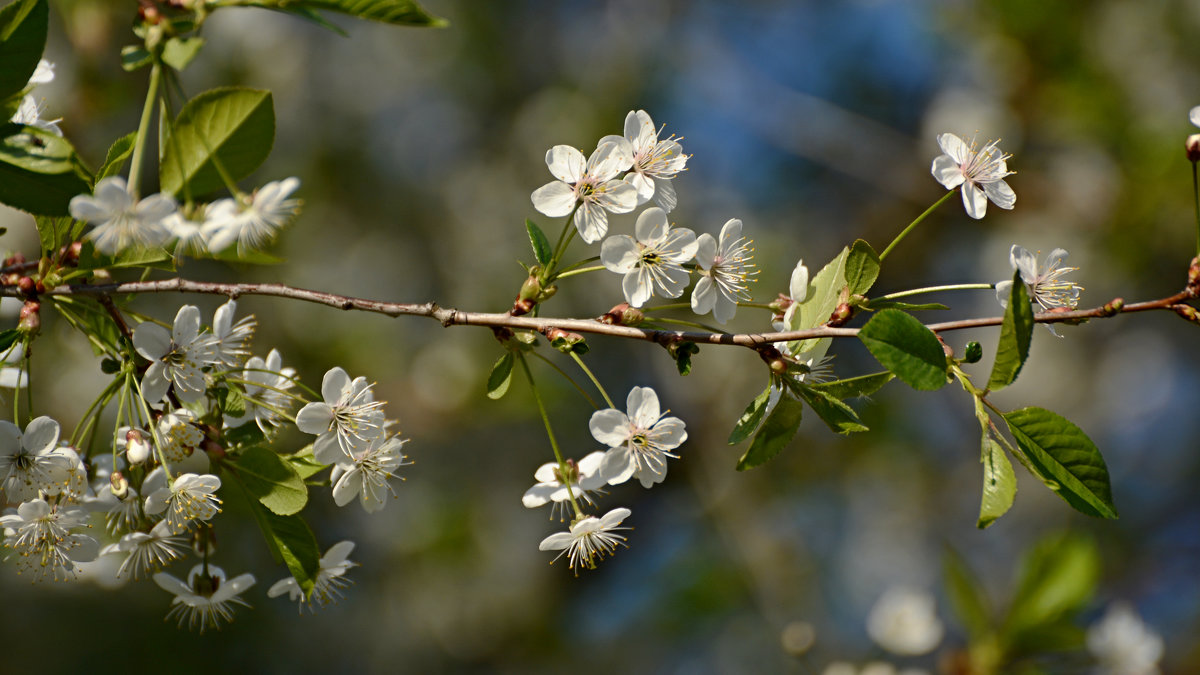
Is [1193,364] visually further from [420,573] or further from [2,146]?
[2,146]

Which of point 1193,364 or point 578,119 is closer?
point 578,119

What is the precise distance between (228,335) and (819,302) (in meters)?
0.78

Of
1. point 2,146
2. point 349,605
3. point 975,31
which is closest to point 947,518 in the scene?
point 975,31

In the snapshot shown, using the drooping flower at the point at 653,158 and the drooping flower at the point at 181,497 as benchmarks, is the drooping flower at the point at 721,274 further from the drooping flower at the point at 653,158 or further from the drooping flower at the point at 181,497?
the drooping flower at the point at 181,497

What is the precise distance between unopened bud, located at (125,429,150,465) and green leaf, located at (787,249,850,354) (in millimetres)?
807

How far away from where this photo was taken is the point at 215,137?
84 centimetres

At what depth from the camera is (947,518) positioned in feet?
16.2

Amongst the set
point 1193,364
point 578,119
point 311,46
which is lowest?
point 1193,364

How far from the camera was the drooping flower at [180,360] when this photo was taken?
995 millimetres

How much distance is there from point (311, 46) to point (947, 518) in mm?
4587

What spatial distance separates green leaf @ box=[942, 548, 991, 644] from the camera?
2.22 metres

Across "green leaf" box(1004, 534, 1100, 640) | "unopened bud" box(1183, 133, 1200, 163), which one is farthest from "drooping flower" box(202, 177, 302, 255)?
"green leaf" box(1004, 534, 1100, 640)

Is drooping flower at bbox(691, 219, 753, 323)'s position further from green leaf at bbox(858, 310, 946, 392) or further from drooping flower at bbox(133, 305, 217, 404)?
drooping flower at bbox(133, 305, 217, 404)

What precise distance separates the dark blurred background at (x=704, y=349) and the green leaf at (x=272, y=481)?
268 centimetres
